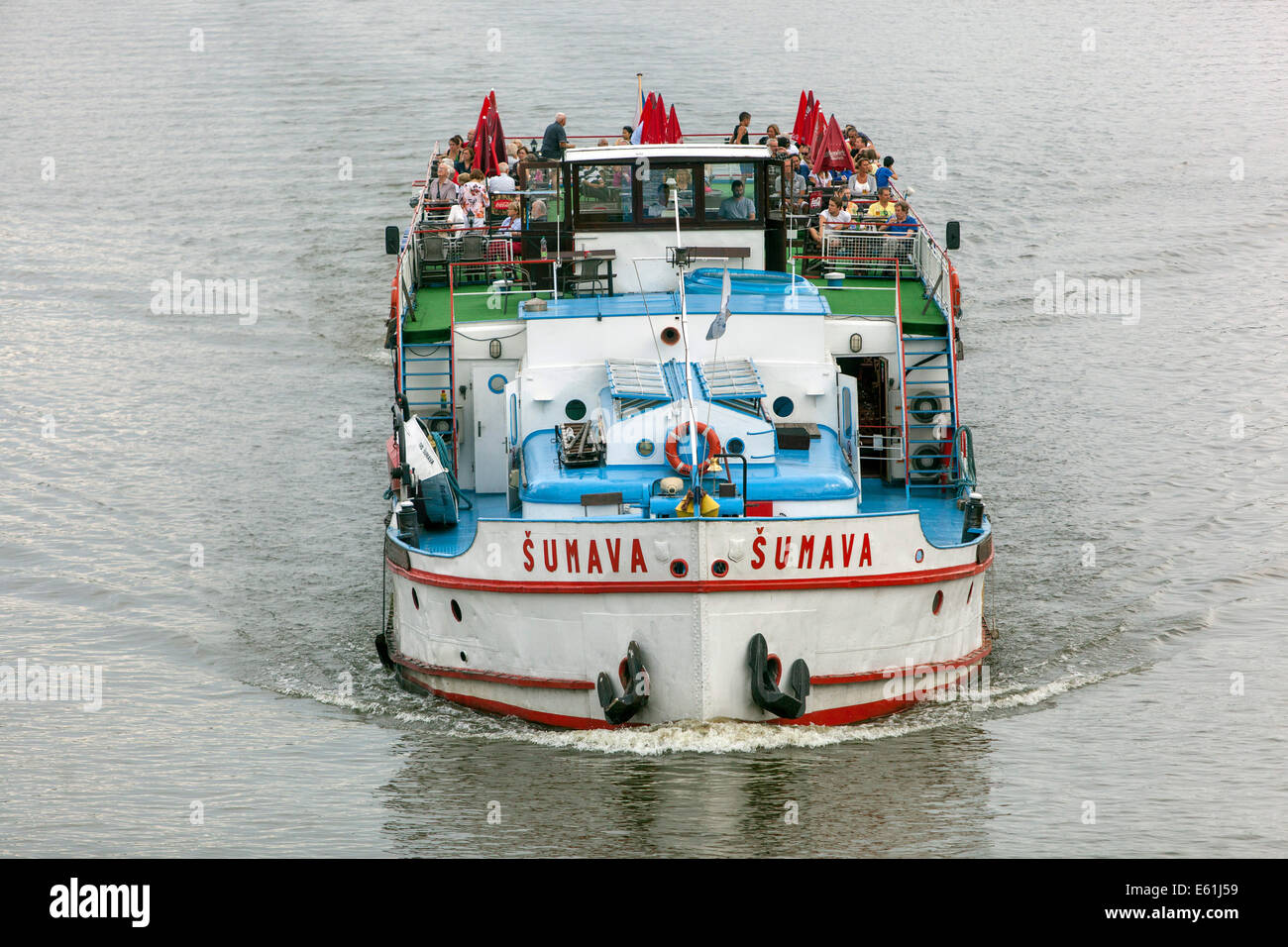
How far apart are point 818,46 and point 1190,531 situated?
3131 centimetres

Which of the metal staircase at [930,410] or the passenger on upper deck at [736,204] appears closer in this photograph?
the metal staircase at [930,410]

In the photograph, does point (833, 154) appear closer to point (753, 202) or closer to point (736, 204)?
point (753, 202)

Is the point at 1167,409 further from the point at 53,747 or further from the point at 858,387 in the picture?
the point at 53,747

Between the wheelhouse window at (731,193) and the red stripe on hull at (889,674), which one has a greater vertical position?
the wheelhouse window at (731,193)

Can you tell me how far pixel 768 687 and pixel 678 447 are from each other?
252 centimetres

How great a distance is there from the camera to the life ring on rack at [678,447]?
616 inches

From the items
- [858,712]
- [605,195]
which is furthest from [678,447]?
[605,195]

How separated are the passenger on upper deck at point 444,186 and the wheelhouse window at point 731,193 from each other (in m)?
6.13

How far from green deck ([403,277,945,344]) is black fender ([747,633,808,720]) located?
5.68m

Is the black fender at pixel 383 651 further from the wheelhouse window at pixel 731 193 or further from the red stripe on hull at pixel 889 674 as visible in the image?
the wheelhouse window at pixel 731 193

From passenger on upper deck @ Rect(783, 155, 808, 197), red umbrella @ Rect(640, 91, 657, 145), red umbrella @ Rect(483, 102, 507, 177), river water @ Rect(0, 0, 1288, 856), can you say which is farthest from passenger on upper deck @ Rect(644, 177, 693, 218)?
red umbrella @ Rect(483, 102, 507, 177)

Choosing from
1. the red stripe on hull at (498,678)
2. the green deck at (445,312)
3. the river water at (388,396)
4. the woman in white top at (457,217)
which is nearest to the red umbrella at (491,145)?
the woman in white top at (457,217)

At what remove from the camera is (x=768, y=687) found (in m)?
14.9

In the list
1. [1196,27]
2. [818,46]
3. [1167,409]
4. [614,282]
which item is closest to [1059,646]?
[614,282]
